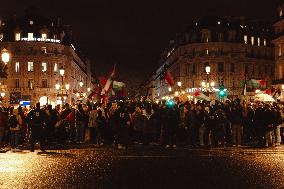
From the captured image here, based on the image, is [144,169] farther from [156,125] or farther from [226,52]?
[226,52]

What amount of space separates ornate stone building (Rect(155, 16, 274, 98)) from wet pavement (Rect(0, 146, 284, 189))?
7781 centimetres

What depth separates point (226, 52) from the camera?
97.6 metres

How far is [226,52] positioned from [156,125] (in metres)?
75.6

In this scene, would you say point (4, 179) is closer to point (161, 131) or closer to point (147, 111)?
point (161, 131)

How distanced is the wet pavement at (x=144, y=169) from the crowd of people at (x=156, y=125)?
97.2 inches

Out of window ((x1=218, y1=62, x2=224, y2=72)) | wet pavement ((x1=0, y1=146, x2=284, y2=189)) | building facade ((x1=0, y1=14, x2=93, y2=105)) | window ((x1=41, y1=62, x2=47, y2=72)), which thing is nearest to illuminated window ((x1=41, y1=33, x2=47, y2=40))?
building facade ((x1=0, y1=14, x2=93, y2=105))

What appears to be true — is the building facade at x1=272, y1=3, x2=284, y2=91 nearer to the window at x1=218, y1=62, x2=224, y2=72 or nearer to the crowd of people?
the window at x1=218, y1=62, x2=224, y2=72

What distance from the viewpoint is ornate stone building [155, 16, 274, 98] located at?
97125 mm

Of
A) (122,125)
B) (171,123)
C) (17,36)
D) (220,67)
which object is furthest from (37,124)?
(220,67)

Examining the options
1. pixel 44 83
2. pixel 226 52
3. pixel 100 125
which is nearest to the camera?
pixel 100 125

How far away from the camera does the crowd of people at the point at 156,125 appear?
22.7m

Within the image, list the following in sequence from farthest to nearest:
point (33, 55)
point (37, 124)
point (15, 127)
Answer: point (33, 55), point (15, 127), point (37, 124)

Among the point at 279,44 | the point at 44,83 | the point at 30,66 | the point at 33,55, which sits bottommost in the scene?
the point at 44,83

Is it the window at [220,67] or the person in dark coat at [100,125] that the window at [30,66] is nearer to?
the window at [220,67]
